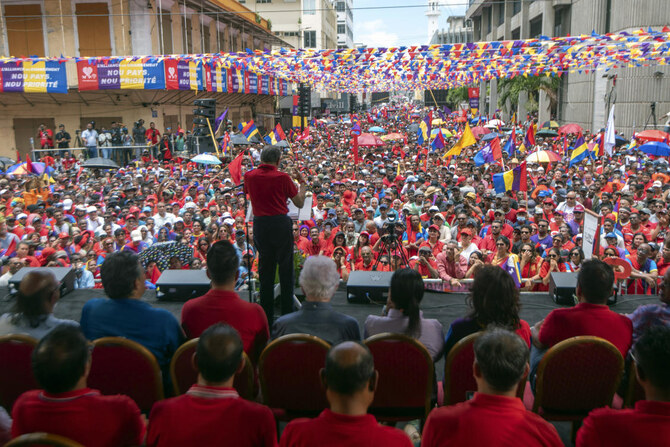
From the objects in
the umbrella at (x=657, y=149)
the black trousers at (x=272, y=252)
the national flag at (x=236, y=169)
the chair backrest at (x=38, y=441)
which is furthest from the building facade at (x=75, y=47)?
the chair backrest at (x=38, y=441)

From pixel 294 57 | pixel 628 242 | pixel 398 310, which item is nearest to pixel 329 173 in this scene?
pixel 294 57

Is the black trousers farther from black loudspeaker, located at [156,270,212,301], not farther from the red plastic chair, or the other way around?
the red plastic chair

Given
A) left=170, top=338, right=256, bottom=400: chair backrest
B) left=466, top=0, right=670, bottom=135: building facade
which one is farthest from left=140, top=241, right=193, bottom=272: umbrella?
left=466, top=0, right=670, bottom=135: building facade

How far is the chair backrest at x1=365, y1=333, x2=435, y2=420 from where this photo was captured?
330 cm

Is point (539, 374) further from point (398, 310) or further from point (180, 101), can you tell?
point (180, 101)

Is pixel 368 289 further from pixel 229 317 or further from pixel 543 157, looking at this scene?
pixel 543 157

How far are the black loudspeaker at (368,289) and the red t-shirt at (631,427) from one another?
3321 mm

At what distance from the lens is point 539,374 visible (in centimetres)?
327

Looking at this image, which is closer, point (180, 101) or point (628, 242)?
point (628, 242)

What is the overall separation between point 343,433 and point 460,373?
50.8 inches

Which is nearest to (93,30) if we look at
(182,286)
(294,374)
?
(182,286)

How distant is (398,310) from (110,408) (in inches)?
73.4

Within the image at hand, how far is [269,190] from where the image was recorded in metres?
4.93

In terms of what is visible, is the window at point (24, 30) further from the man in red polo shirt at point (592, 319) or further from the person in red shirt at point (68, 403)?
the man in red polo shirt at point (592, 319)
